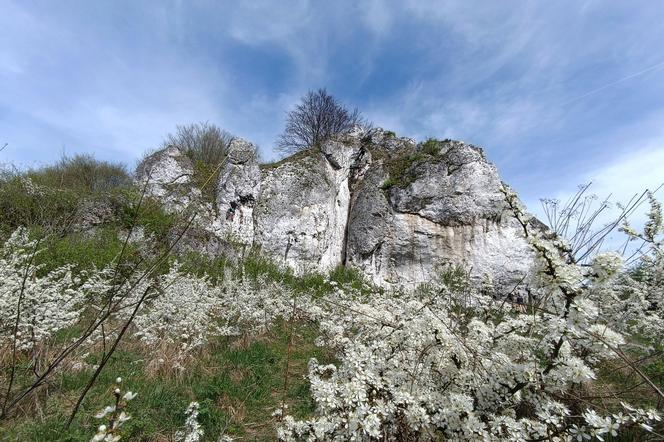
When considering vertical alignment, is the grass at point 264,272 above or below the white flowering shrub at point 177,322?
above

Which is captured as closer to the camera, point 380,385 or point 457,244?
point 380,385

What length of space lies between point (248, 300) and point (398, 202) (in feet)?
27.8

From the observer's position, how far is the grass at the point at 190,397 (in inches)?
123

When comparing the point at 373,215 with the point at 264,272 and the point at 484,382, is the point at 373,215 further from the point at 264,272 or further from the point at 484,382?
the point at 484,382

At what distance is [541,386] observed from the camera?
2336mm

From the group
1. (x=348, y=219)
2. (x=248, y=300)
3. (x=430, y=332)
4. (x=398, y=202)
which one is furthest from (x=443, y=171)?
(x=430, y=332)

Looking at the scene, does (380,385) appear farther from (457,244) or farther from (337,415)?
(457,244)

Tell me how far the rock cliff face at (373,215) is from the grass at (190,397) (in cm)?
693

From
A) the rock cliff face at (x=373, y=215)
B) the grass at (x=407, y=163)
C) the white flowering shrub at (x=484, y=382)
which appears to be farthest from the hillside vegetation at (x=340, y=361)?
the grass at (x=407, y=163)

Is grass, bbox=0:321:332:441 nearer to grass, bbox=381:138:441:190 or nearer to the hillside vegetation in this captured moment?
the hillside vegetation

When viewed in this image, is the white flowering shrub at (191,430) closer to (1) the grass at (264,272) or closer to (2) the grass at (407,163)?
(1) the grass at (264,272)

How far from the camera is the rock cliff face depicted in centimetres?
1266

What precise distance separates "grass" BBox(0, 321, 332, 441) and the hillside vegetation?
20 millimetres

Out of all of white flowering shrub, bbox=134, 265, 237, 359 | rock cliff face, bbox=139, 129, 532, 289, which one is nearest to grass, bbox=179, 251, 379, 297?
rock cliff face, bbox=139, 129, 532, 289
